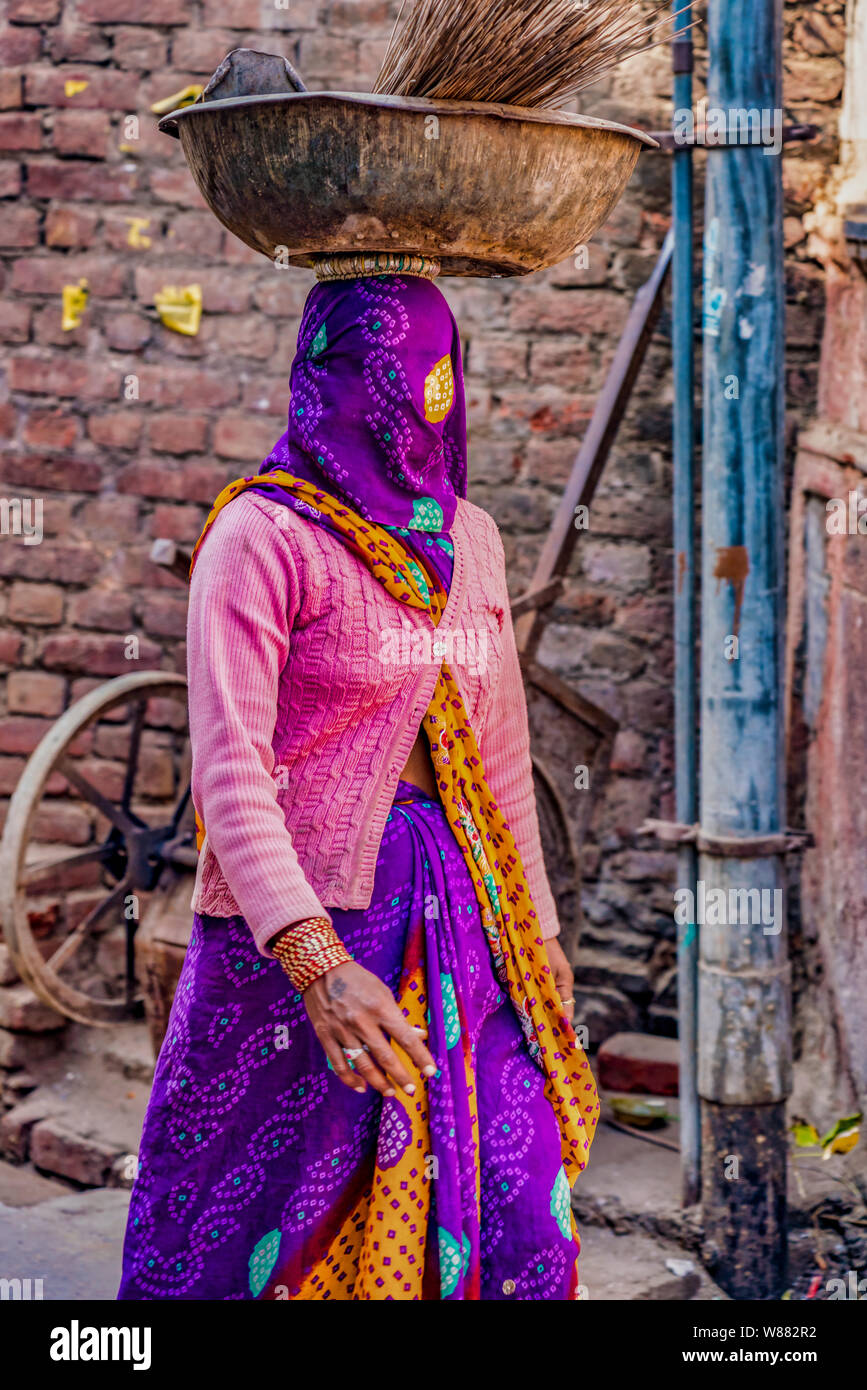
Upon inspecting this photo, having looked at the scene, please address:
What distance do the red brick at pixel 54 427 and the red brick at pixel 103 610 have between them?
1.29 ft

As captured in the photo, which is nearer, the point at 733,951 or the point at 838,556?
the point at 733,951

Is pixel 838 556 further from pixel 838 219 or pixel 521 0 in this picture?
pixel 521 0

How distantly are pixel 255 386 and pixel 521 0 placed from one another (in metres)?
2.27

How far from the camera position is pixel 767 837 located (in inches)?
127

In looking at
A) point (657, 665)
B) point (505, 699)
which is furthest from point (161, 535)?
point (505, 699)

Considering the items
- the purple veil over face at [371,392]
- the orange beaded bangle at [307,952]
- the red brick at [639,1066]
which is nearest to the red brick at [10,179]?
the purple veil over face at [371,392]

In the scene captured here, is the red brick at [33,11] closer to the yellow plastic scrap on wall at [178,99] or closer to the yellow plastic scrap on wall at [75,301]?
the yellow plastic scrap on wall at [178,99]

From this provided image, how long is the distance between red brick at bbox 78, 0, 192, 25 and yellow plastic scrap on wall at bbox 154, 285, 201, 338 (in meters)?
0.65

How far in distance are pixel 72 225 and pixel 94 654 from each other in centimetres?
109

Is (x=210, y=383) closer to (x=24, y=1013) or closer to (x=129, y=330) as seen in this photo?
(x=129, y=330)

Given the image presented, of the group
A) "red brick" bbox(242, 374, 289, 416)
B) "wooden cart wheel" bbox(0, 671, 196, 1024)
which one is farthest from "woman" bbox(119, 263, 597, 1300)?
"red brick" bbox(242, 374, 289, 416)

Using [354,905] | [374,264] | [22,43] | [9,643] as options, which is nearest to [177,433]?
[9,643]

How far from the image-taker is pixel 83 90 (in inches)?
165
